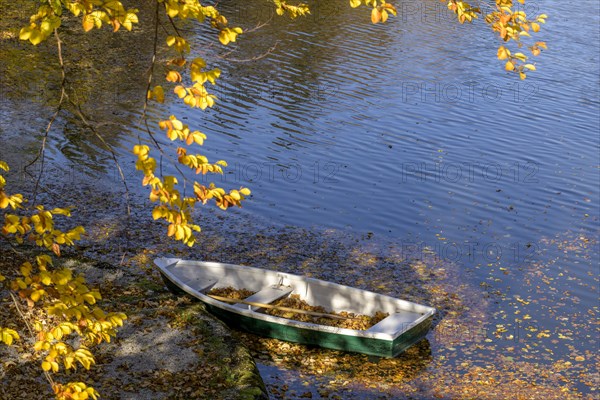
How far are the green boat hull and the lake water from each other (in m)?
2.87

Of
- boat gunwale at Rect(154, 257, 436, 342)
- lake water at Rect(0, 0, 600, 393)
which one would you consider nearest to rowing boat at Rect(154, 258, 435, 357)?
boat gunwale at Rect(154, 257, 436, 342)

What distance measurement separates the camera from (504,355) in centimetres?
1312

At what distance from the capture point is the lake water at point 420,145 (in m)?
17.1

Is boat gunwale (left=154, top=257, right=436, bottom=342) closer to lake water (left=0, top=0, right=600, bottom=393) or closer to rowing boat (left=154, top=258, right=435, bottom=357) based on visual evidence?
rowing boat (left=154, top=258, right=435, bottom=357)

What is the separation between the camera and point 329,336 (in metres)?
12.4

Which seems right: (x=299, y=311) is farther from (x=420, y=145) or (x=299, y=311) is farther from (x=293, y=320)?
(x=420, y=145)

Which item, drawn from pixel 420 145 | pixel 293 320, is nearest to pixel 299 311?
pixel 293 320

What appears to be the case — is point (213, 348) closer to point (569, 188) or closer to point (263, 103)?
point (569, 188)

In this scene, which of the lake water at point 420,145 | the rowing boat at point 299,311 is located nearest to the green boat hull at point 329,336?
the rowing boat at point 299,311

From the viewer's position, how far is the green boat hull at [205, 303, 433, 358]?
12.1 m

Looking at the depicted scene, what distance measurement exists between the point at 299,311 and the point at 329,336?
2.54 ft

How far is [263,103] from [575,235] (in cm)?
1110

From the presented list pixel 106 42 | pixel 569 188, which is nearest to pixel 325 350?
pixel 569 188

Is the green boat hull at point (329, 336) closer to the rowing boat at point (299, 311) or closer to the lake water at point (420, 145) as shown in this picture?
the rowing boat at point (299, 311)
